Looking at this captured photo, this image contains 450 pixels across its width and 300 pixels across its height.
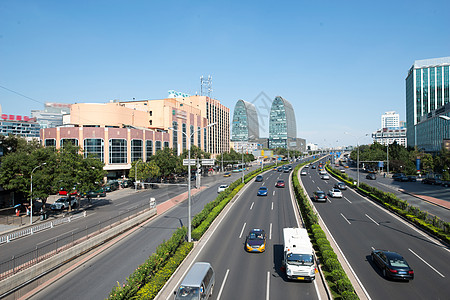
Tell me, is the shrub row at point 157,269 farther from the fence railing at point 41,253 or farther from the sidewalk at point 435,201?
the sidewalk at point 435,201

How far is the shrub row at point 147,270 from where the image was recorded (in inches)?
511

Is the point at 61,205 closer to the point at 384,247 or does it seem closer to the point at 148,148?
the point at 148,148

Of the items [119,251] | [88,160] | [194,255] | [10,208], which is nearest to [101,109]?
[88,160]

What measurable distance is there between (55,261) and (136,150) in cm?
5561

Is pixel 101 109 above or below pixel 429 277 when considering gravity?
above

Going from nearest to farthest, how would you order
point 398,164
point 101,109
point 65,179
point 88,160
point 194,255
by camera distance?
point 194,255
point 65,179
point 88,160
point 101,109
point 398,164

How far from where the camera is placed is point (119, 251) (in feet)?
76.5

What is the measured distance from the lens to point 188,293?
515 inches

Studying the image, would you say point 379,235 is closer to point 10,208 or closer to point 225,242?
point 225,242

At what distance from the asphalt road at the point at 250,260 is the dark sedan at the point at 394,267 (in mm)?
4404

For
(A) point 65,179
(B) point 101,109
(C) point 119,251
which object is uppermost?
(B) point 101,109

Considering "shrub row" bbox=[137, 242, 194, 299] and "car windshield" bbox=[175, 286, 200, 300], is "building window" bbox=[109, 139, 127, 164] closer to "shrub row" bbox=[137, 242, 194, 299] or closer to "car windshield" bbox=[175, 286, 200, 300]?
"shrub row" bbox=[137, 242, 194, 299]

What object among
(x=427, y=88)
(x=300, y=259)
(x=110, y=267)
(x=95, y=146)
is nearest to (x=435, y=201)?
(x=300, y=259)

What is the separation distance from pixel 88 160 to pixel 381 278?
125 ft
